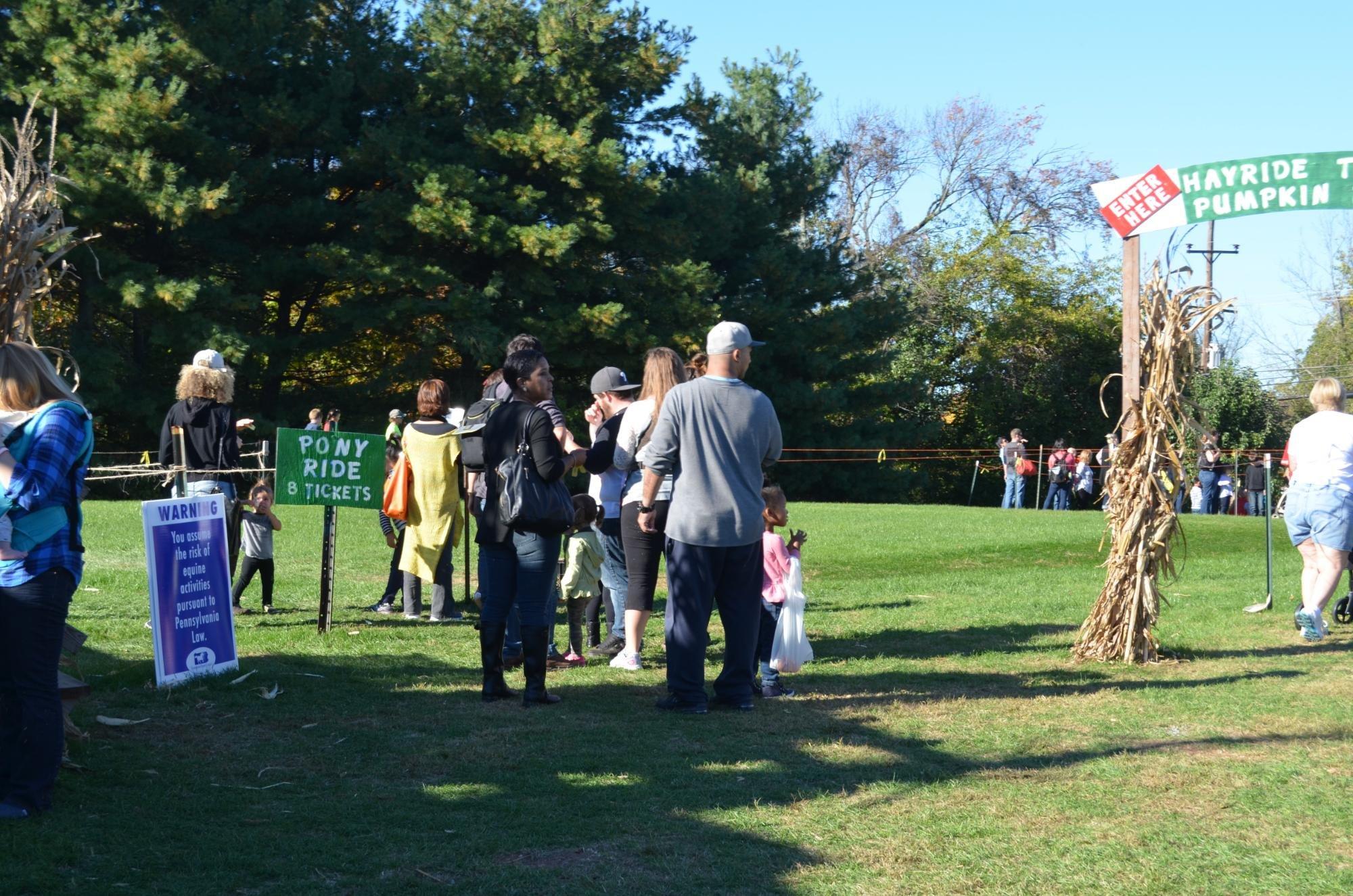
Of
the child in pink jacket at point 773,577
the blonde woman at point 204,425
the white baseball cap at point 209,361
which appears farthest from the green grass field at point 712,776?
the white baseball cap at point 209,361

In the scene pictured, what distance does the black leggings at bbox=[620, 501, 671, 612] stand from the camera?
7.33m

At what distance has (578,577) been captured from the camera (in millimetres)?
8133

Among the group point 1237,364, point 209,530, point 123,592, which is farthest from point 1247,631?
point 1237,364

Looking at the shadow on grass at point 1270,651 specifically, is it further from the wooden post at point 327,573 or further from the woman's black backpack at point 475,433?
the wooden post at point 327,573

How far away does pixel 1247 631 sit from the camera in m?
9.78

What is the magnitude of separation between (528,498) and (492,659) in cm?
92

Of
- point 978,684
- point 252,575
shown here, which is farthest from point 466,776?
point 252,575

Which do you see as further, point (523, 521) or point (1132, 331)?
point (1132, 331)

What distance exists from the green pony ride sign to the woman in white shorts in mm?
1485

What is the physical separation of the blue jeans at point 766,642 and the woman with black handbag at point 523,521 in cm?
118

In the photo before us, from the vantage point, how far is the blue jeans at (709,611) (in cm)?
666

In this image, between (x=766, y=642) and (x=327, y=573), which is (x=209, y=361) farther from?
(x=766, y=642)

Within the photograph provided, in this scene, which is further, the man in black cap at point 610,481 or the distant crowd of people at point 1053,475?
the distant crowd of people at point 1053,475

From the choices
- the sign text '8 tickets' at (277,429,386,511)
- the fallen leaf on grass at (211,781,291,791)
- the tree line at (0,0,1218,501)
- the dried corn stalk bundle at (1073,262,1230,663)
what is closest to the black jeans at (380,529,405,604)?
the sign text '8 tickets' at (277,429,386,511)
